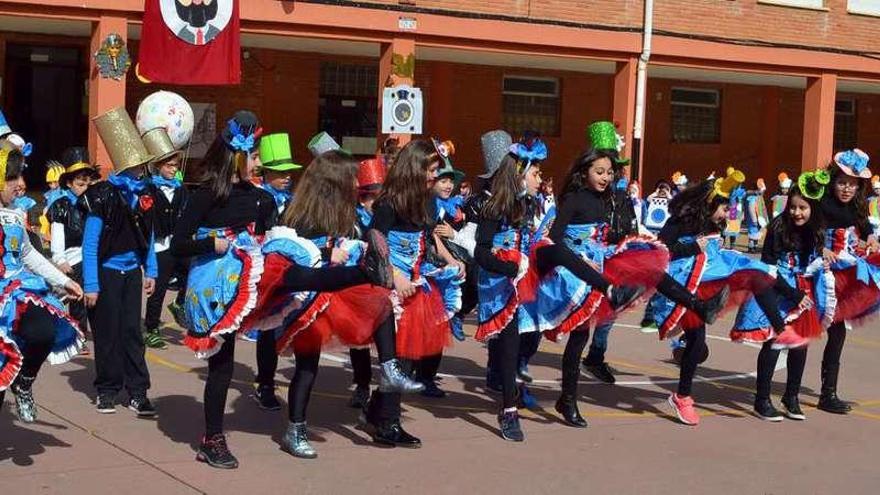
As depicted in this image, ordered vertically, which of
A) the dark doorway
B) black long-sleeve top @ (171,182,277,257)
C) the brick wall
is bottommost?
black long-sleeve top @ (171,182,277,257)

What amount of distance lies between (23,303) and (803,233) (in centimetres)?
527

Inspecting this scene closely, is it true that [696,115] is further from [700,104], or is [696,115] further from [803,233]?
[803,233]

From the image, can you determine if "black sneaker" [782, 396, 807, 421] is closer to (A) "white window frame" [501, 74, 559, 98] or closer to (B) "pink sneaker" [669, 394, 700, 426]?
(B) "pink sneaker" [669, 394, 700, 426]

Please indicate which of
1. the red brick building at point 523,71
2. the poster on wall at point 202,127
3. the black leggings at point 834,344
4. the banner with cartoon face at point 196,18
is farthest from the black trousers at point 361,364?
the poster on wall at point 202,127

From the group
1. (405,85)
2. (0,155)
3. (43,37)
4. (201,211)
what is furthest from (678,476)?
(43,37)

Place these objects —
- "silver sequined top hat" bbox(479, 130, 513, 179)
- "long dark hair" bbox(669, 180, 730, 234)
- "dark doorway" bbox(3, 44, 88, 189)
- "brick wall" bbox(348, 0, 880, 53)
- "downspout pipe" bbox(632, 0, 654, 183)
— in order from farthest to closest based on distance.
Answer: "downspout pipe" bbox(632, 0, 654, 183), "brick wall" bbox(348, 0, 880, 53), "dark doorway" bbox(3, 44, 88, 189), "silver sequined top hat" bbox(479, 130, 513, 179), "long dark hair" bbox(669, 180, 730, 234)

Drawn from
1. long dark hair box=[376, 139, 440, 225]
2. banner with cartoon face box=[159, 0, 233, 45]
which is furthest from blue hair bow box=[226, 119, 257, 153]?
banner with cartoon face box=[159, 0, 233, 45]

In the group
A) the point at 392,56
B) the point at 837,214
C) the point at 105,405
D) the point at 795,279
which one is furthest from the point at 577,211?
the point at 392,56

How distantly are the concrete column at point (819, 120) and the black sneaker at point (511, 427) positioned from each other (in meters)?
20.3

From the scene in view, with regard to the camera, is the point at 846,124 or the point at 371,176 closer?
the point at 371,176

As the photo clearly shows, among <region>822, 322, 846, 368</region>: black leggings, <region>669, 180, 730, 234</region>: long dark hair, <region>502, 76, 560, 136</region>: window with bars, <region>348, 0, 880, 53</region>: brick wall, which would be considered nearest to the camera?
<region>669, 180, 730, 234</region>: long dark hair

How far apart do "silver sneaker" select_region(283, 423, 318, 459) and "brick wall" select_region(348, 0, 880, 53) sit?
14787 millimetres

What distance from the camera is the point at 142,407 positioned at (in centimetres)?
797

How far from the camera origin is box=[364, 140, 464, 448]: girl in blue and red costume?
292 inches
